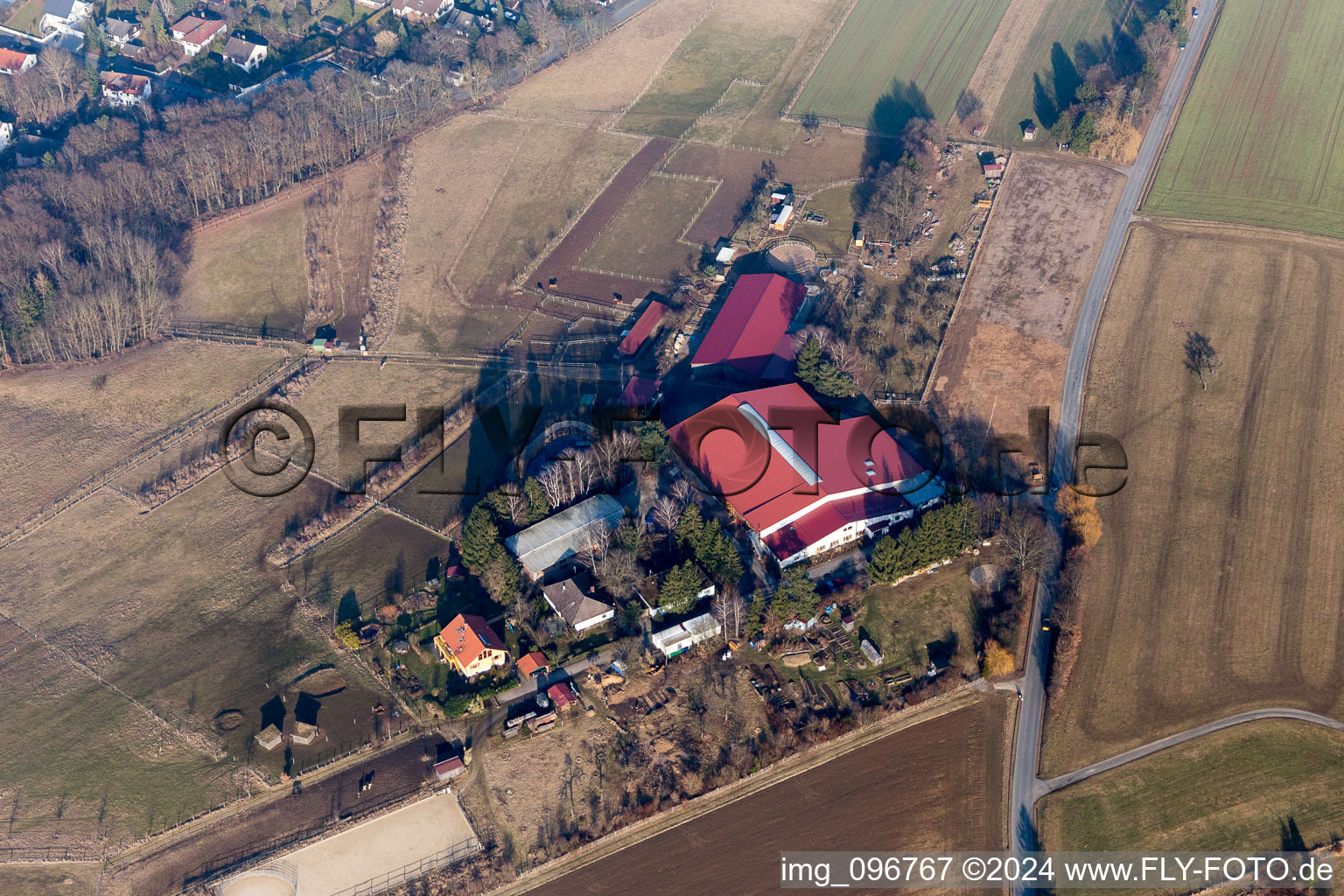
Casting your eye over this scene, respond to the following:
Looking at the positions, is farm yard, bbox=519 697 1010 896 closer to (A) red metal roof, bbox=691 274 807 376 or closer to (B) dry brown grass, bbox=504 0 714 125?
(A) red metal roof, bbox=691 274 807 376

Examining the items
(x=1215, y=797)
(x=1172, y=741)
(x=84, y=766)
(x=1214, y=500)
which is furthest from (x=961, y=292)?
(x=84, y=766)

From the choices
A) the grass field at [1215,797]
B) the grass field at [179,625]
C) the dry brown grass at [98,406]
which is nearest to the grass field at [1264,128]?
the grass field at [1215,797]

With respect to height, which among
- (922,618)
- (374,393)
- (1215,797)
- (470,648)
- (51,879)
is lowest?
(51,879)

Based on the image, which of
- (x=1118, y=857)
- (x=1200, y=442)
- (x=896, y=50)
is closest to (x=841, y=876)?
(x=1118, y=857)

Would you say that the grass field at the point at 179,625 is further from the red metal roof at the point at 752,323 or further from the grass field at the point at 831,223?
the grass field at the point at 831,223

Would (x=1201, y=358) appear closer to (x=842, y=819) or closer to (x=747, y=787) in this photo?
(x=842, y=819)

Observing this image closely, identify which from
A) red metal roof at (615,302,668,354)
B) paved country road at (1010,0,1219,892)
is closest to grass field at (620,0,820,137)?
red metal roof at (615,302,668,354)
